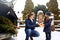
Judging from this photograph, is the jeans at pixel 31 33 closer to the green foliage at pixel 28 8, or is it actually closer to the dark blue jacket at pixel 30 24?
the dark blue jacket at pixel 30 24

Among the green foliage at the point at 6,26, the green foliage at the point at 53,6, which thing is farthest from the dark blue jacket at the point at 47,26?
the green foliage at the point at 6,26

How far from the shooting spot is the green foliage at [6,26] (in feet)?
5.96

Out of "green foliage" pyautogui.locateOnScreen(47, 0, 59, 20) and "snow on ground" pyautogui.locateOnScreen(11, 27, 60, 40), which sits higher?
"green foliage" pyautogui.locateOnScreen(47, 0, 59, 20)

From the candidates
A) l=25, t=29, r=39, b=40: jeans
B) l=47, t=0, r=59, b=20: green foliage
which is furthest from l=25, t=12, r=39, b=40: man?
l=47, t=0, r=59, b=20: green foliage

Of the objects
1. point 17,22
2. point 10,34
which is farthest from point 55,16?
point 10,34

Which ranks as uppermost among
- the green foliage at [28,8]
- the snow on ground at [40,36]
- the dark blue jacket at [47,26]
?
the green foliage at [28,8]

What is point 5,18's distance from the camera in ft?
6.05

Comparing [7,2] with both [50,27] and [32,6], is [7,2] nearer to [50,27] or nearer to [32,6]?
[32,6]

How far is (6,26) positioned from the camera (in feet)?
5.96

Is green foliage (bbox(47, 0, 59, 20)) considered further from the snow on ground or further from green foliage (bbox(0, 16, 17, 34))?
green foliage (bbox(0, 16, 17, 34))

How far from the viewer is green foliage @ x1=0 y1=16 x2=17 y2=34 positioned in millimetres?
1816

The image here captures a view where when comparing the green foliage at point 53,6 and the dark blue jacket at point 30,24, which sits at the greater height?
the green foliage at point 53,6

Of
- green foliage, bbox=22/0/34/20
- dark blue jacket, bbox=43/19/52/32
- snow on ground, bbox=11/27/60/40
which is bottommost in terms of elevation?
snow on ground, bbox=11/27/60/40

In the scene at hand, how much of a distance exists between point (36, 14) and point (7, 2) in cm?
40
